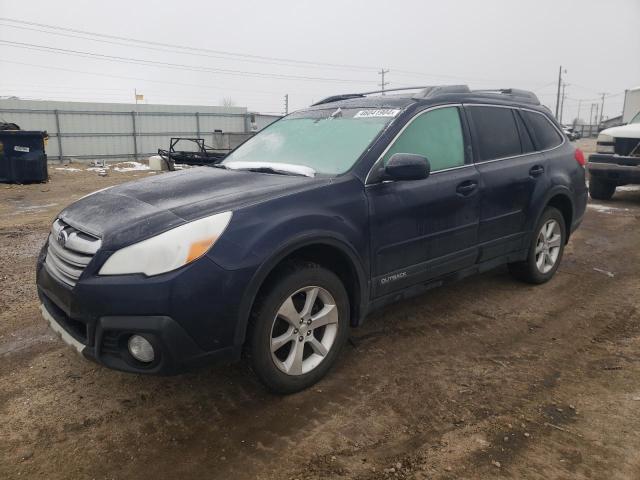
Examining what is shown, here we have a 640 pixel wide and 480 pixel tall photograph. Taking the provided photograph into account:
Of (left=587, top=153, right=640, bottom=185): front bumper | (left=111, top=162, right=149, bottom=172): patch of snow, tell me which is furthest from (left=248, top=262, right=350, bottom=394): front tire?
(left=111, top=162, right=149, bottom=172): patch of snow

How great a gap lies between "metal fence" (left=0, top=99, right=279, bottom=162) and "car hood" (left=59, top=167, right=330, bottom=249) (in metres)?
16.6

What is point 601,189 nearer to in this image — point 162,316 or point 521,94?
point 521,94

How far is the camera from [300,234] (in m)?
2.67

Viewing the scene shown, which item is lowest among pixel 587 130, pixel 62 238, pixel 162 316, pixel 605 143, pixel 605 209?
pixel 605 209

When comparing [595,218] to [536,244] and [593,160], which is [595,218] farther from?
[536,244]

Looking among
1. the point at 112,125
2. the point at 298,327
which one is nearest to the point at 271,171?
the point at 298,327

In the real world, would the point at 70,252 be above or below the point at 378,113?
below

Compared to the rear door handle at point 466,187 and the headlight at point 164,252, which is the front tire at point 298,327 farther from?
the rear door handle at point 466,187

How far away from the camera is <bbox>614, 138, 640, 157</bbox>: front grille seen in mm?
9000

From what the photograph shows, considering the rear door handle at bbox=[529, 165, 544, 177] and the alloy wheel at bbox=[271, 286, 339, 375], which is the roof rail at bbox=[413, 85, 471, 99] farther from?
the alloy wheel at bbox=[271, 286, 339, 375]

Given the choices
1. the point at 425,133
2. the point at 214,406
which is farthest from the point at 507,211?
the point at 214,406

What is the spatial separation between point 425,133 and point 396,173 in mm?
656

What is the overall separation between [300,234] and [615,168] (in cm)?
857

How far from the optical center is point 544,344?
3568 mm
